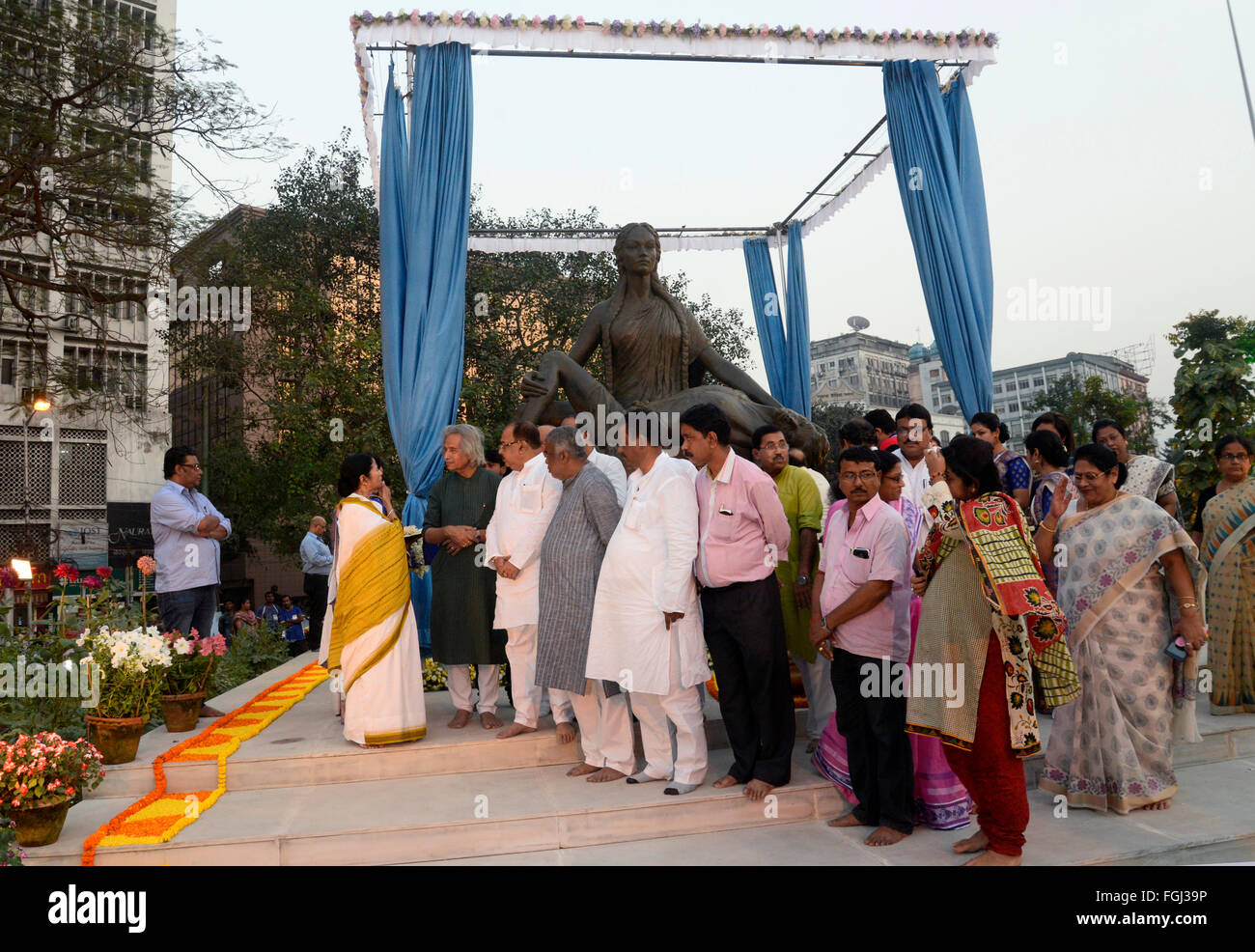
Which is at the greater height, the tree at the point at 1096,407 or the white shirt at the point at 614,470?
the tree at the point at 1096,407

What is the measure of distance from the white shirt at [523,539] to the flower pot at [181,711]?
194 cm

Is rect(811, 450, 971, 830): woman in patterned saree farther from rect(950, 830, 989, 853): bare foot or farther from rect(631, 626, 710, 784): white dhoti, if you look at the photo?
rect(631, 626, 710, 784): white dhoti

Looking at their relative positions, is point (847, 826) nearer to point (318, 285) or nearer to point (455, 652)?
point (455, 652)

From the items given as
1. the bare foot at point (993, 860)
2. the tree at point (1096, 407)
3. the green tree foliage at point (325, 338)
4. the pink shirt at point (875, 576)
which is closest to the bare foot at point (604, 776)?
the pink shirt at point (875, 576)

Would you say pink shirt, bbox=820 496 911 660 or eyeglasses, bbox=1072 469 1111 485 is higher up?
eyeglasses, bbox=1072 469 1111 485

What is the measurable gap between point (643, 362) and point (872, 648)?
3.19 metres

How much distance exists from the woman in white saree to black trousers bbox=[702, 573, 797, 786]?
178 cm

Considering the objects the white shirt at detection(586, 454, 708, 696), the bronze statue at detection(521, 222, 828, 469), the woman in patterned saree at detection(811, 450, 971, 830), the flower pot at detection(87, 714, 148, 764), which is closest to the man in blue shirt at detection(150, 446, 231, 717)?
the flower pot at detection(87, 714, 148, 764)

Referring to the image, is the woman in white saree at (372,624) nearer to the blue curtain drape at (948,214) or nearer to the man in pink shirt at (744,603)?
the man in pink shirt at (744,603)

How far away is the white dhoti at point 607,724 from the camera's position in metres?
4.51

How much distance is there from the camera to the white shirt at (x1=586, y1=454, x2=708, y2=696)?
164 inches

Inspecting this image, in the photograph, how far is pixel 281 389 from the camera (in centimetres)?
1664
